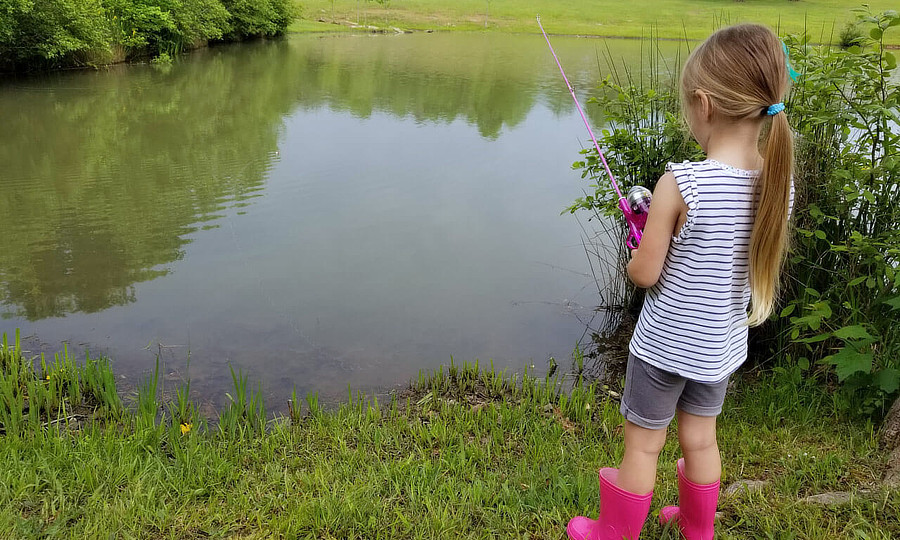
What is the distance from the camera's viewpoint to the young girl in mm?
1755

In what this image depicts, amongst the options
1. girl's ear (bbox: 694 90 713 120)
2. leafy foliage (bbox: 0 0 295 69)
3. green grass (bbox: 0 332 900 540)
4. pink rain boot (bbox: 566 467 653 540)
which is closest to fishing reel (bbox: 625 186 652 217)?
girl's ear (bbox: 694 90 713 120)

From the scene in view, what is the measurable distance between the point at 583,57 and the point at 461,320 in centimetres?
2039

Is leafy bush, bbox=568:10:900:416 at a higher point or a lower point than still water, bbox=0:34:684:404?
higher

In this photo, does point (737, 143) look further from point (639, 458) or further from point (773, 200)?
point (639, 458)

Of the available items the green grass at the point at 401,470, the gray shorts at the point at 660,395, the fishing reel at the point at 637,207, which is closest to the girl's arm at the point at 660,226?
the fishing reel at the point at 637,207

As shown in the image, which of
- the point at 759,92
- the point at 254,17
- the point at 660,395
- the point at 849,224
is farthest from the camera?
the point at 254,17

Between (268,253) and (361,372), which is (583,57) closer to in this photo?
(268,253)

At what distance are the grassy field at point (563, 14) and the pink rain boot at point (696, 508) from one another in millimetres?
32230

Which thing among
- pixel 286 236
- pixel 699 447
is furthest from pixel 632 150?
pixel 286 236

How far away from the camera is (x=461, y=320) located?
4652 millimetres

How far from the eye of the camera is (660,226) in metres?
1.78

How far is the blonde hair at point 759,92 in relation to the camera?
68.7 inches

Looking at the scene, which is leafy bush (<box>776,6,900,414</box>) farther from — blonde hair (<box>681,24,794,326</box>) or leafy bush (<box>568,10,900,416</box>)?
blonde hair (<box>681,24,794,326</box>)

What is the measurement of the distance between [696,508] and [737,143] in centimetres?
102
